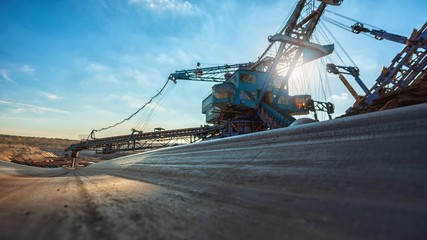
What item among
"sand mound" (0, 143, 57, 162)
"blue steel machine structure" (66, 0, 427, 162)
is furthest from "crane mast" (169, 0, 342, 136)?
"sand mound" (0, 143, 57, 162)

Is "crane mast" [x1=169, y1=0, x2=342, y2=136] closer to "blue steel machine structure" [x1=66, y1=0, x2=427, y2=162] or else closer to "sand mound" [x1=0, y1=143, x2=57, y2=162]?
"blue steel machine structure" [x1=66, y1=0, x2=427, y2=162]

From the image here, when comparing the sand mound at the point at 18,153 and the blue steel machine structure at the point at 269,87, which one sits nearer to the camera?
the blue steel machine structure at the point at 269,87

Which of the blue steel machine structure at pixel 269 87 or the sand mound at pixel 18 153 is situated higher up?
the blue steel machine structure at pixel 269 87

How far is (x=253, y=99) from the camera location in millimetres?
15406

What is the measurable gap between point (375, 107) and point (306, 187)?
2.85 metres

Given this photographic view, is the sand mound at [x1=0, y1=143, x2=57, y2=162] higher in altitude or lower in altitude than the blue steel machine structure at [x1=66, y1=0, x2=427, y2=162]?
lower

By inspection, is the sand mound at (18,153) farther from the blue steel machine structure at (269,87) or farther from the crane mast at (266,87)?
the crane mast at (266,87)

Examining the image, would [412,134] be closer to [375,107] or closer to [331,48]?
[375,107]

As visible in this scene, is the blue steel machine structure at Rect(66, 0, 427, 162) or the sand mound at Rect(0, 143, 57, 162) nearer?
the blue steel machine structure at Rect(66, 0, 427, 162)

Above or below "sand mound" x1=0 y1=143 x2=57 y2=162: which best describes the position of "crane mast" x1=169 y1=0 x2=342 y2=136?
above

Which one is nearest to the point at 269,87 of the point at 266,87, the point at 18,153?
the point at 266,87

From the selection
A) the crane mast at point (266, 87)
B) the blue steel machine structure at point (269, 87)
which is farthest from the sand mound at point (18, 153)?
the crane mast at point (266, 87)

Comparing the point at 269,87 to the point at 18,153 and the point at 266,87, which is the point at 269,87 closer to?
the point at 266,87

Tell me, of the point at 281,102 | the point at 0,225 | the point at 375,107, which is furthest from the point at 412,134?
the point at 281,102
